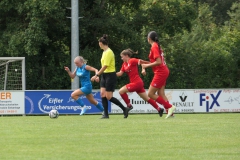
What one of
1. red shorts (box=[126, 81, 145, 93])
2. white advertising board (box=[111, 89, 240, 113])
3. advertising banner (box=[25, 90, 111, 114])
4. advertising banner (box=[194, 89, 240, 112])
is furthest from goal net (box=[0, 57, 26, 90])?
red shorts (box=[126, 81, 145, 93])

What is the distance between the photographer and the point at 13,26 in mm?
32094

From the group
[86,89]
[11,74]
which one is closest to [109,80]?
[86,89]

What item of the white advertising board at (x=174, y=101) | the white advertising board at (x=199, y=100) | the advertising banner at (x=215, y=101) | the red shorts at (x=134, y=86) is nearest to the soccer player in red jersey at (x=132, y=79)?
the red shorts at (x=134, y=86)

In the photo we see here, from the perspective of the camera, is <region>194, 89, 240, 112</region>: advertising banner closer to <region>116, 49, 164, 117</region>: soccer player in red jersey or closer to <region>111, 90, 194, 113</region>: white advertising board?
<region>111, 90, 194, 113</region>: white advertising board

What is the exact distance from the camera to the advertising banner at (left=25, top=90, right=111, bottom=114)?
82.9ft

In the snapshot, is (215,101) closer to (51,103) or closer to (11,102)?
(51,103)

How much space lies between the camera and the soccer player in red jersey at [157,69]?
54.9 feet

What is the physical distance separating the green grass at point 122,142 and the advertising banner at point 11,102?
11321 millimetres

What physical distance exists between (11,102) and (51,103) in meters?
1.34

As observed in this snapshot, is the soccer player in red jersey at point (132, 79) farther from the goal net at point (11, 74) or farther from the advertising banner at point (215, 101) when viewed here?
the goal net at point (11, 74)

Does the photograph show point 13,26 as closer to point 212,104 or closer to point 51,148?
point 212,104

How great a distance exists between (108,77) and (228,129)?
204 inches

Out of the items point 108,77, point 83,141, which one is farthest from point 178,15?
point 83,141

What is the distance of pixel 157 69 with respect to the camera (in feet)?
56.5
